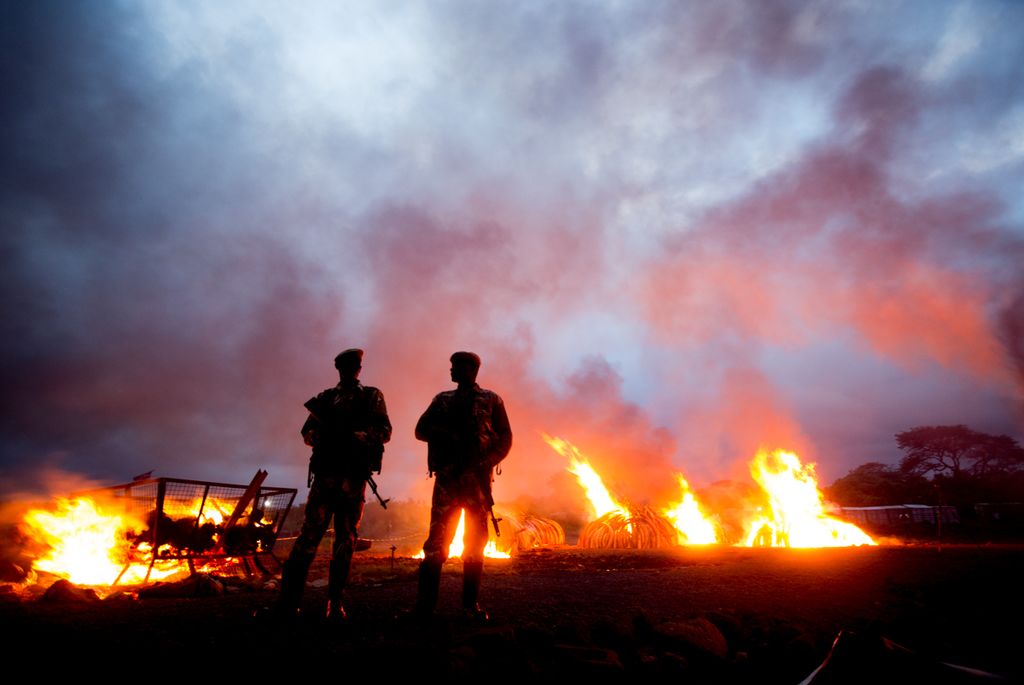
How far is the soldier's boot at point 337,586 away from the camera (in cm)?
415

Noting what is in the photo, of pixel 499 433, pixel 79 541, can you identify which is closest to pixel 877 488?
pixel 499 433

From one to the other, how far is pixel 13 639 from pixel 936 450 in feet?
204

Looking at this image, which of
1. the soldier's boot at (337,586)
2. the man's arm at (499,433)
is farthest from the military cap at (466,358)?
the soldier's boot at (337,586)

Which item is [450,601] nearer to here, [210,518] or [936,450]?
[210,518]

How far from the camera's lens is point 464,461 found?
4.63 meters

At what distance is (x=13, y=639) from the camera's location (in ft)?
11.0

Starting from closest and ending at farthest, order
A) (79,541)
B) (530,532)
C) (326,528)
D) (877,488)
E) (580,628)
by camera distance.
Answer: (580,628) → (326,528) → (79,541) → (530,532) → (877,488)

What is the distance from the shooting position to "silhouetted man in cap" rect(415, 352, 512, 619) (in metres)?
4.29

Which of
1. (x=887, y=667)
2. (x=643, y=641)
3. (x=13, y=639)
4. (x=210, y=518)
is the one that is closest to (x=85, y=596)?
(x=210, y=518)

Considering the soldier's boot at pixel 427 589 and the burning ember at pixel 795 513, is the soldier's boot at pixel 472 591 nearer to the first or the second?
the soldier's boot at pixel 427 589

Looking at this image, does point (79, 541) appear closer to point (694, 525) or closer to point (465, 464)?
point (465, 464)

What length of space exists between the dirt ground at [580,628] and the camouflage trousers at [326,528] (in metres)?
0.33

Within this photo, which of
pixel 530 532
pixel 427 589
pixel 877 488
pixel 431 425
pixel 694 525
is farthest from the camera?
pixel 877 488

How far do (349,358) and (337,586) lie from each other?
7.17 feet
